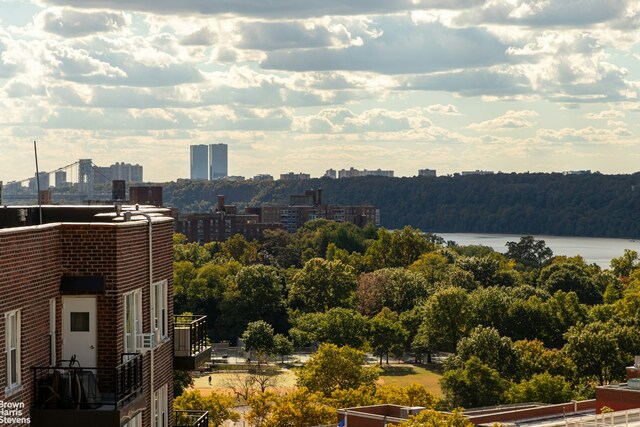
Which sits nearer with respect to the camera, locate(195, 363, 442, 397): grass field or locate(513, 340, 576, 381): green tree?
locate(513, 340, 576, 381): green tree

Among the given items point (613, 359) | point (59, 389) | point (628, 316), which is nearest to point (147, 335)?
point (59, 389)

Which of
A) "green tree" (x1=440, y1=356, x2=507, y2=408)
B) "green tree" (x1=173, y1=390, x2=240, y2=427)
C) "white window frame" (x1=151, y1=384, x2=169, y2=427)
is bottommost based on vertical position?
"green tree" (x1=440, y1=356, x2=507, y2=408)

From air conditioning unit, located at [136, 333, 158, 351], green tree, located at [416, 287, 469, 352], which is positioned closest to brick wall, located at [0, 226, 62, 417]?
air conditioning unit, located at [136, 333, 158, 351]

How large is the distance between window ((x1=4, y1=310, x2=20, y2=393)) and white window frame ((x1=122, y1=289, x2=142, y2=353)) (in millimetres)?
2942

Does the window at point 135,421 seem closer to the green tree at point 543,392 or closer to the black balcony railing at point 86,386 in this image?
the black balcony railing at point 86,386

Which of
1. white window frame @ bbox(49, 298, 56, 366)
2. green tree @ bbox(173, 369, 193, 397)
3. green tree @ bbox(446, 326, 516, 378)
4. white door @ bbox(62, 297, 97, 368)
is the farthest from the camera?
green tree @ bbox(446, 326, 516, 378)

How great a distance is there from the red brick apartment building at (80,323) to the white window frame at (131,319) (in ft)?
0.06

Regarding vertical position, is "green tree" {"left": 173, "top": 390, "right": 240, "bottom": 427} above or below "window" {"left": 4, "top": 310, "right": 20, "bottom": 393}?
below

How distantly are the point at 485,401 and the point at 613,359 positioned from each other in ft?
39.3

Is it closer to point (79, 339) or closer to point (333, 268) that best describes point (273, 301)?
point (333, 268)

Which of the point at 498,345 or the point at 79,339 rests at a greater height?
the point at 79,339

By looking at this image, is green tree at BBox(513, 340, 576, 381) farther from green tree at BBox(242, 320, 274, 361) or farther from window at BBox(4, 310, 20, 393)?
window at BBox(4, 310, 20, 393)

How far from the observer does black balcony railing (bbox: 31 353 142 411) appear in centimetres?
1941

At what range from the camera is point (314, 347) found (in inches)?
5837
